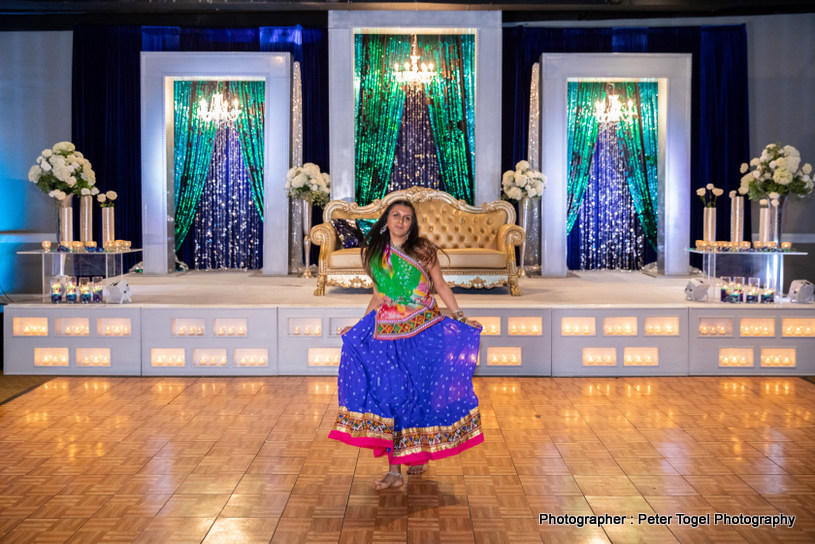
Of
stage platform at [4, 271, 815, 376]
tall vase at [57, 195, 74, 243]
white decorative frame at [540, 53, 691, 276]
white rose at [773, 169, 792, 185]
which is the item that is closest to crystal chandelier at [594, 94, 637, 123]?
white decorative frame at [540, 53, 691, 276]

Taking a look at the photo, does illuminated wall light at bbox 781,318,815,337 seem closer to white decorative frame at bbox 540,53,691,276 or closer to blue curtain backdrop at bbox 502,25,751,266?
white decorative frame at bbox 540,53,691,276

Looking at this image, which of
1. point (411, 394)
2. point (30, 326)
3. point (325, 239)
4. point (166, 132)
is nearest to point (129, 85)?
point (166, 132)

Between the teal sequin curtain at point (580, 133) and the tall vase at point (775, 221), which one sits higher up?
the teal sequin curtain at point (580, 133)

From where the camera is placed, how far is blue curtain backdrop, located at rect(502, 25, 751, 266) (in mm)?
10359

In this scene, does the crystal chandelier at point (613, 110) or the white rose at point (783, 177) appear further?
the crystal chandelier at point (613, 110)

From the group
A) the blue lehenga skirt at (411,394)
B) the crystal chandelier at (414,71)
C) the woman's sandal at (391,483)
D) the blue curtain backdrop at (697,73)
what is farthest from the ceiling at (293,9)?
the woman's sandal at (391,483)

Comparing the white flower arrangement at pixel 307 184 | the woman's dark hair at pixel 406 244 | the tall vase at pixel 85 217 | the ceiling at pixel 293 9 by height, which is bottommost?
the woman's dark hair at pixel 406 244

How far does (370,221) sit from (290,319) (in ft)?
11.8

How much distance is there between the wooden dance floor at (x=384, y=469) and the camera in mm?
3078

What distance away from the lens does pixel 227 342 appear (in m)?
6.03

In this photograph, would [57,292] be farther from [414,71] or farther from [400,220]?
[414,71]

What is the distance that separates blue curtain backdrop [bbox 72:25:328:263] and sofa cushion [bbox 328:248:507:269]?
3.15 m

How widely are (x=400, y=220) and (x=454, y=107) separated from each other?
7.00 metres

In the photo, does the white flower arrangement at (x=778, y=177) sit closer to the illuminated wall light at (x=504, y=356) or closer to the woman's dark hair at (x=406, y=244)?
the illuminated wall light at (x=504, y=356)
